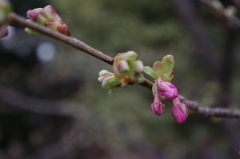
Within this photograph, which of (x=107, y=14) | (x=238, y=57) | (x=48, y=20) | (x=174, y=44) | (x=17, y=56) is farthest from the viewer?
(x=17, y=56)

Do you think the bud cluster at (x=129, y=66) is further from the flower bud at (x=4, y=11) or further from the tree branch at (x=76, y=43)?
the flower bud at (x=4, y=11)

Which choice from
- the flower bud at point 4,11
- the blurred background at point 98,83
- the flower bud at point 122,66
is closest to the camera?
the flower bud at point 4,11

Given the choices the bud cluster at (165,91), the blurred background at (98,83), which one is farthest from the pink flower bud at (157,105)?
the blurred background at (98,83)

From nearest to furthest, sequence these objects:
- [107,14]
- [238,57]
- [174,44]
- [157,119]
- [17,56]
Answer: [238,57]
[157,119]
[174,44]
[107,14]
[17,56]

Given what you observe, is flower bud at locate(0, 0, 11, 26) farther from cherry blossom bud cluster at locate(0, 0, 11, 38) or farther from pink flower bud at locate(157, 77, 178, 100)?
pink flower bud at locate(157, 77, 178, 100)

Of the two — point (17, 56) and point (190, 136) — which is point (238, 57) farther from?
point (17, 56)

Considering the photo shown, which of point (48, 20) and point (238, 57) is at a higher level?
point (238, 57)

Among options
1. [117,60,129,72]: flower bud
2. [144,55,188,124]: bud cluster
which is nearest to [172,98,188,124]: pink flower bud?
[144,55,188,124]: bud cluster

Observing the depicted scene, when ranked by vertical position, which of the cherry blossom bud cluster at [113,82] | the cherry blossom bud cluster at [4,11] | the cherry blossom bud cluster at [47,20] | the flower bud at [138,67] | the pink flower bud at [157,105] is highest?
the cherry blossom bud cluster at [47,20]

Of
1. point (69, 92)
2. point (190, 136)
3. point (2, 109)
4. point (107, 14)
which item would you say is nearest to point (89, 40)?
point (107, 14)
